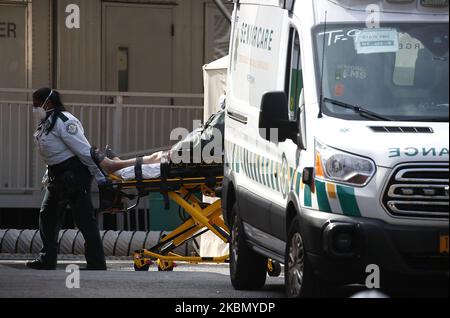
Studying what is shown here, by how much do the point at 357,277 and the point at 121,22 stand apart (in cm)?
1054

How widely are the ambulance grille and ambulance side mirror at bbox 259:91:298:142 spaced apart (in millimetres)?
A: 986

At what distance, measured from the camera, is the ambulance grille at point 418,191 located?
25.8 feet

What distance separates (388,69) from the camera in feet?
28.6

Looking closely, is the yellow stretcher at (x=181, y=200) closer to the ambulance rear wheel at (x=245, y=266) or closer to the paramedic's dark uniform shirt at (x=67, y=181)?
the paramedic's dark uniform shirt at (x=67, y=181)

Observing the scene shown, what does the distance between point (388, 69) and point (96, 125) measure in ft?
29.9

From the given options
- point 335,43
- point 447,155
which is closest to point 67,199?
point 335,43

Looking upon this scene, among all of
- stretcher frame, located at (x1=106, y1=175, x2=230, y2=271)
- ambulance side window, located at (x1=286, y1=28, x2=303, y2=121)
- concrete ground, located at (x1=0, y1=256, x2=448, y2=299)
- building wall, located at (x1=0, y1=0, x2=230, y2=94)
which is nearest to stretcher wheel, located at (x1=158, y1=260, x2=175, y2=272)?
stretcher frame, located at (x1=106, y1=175, x2=230, y2=271)

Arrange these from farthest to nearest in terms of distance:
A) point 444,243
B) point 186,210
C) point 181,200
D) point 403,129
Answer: point 186,210 < point 181,200 < point 403,129 < point 444,243

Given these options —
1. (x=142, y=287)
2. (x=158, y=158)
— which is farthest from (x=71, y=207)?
(x=142, y=287)

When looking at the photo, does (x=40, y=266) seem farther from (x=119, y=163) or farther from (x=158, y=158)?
(x=158, y=158)

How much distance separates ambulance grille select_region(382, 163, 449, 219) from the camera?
7863mm

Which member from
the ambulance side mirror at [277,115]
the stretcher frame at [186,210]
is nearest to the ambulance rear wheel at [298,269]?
the ambulance side mirror at [277,115]

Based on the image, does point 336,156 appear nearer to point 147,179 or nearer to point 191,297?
point 191,297

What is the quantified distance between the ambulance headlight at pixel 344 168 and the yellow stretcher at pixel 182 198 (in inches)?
184
